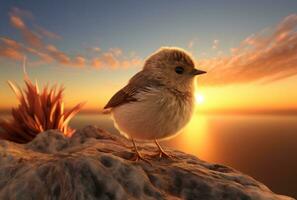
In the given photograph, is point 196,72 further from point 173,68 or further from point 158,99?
point 158,99

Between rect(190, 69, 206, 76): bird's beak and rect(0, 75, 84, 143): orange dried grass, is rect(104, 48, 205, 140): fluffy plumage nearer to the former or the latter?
rect(190, 69, 206, 76): bird's beak

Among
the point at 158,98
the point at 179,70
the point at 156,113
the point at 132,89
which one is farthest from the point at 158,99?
the point at 179,70

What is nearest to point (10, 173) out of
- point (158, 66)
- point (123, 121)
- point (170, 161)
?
point (123, 121)

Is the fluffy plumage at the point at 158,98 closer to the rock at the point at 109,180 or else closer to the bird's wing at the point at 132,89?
the bird's wing at the point at 132,89

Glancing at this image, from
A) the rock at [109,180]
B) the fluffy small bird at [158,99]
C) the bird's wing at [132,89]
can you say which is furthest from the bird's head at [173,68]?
the rock at [109,180]

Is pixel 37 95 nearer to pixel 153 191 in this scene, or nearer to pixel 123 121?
pixel 123 121

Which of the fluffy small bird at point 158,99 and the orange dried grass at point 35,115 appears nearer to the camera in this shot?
the fluffy small bird at point 158,99
